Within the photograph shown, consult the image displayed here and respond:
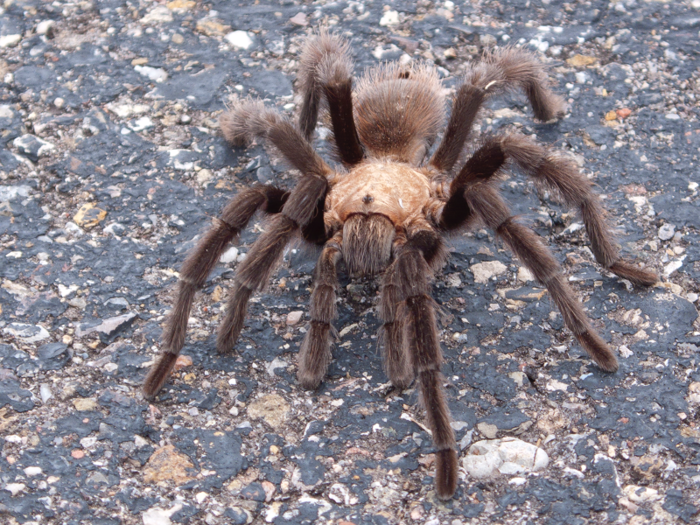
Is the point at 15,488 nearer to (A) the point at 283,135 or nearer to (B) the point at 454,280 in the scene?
(A) the point at 283,135

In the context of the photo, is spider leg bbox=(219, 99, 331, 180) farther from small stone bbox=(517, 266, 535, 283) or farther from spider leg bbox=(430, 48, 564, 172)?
small stone bbox=(517, 266, 535, 283)

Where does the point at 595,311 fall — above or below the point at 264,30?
below

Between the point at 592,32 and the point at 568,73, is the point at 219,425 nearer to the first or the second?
the point at 568,73

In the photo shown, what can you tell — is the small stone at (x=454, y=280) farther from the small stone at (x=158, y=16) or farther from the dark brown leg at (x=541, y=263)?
the small stone at (x=158, y=16)

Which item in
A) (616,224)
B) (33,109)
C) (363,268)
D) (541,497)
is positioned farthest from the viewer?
(33,109)

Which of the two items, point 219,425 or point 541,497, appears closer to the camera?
point 541,497

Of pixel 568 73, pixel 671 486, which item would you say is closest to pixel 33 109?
pixel 568 73
